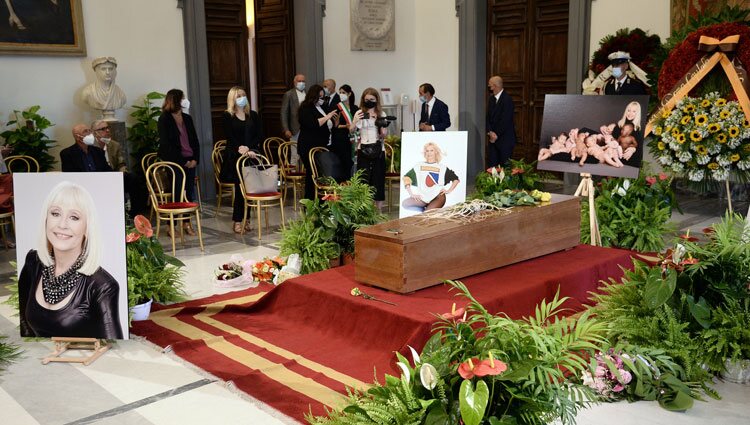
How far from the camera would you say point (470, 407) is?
7.39ft

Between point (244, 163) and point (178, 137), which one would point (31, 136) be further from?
point (244, 163)

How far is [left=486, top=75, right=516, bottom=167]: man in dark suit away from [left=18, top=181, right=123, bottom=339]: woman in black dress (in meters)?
6.17

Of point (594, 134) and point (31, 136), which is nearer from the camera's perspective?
point (594, 134)

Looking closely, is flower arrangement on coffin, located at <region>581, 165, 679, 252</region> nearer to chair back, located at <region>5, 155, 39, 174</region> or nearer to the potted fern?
chair back, located at <region>5, 155, 39, 174</region>

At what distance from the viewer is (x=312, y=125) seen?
796cm

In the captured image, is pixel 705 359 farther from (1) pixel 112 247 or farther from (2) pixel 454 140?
(1) pixel 112 247

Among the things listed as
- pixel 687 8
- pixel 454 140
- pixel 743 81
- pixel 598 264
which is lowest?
pixel 598 264

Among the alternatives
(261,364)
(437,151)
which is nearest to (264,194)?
(437,151)

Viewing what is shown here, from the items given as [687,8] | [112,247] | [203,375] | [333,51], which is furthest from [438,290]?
[333,51]

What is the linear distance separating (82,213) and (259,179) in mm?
3162

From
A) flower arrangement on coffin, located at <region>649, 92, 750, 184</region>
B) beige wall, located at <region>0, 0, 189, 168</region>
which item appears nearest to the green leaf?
flower arrangement on coffin, located at <region>649, 92, 750, 184</region>

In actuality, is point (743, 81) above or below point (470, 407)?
above

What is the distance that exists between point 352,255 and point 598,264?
1.73 metres

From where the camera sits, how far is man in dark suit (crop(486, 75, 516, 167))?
9125 mm
